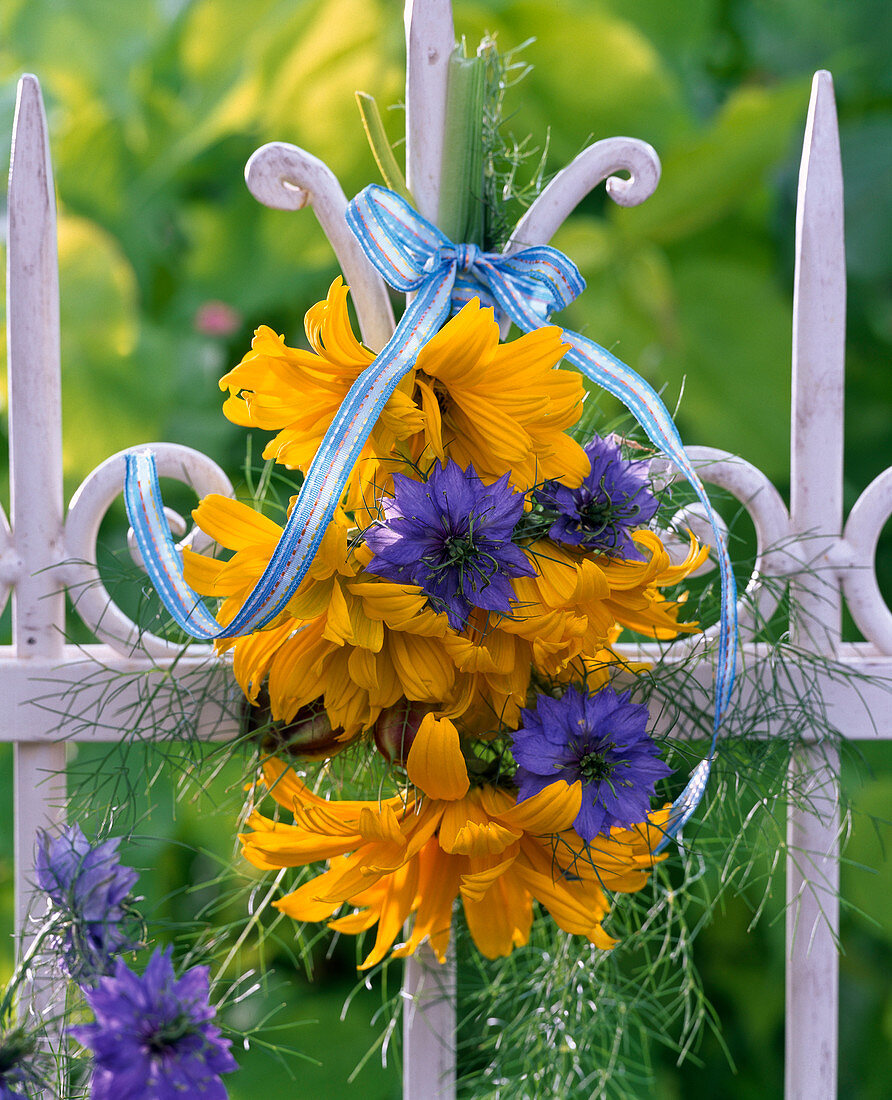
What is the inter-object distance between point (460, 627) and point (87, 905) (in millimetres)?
220

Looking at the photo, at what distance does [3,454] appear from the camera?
1188 mm

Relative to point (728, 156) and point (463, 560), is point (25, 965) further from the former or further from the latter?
point (728, 156)

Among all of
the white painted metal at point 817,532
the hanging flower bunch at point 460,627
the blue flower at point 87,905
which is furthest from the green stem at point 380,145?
the blue flower at point 87,905

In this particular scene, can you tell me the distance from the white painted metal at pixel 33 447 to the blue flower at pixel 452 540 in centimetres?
27

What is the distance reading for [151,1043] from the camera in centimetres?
38

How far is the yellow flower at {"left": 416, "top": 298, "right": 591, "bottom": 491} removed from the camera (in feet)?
1.34

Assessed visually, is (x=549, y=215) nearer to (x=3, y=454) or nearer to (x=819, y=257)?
(x=819, y=257)

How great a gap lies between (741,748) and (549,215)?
33 centimetres

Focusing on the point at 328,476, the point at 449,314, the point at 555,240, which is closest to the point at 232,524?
the point at 328,476

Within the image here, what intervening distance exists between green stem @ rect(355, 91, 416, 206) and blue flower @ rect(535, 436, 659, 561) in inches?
7.3

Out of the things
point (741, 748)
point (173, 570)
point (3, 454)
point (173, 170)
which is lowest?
point (741, 748)

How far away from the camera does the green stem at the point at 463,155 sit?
1.63 feet

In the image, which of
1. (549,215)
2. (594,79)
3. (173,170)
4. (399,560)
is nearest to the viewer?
(399,560)

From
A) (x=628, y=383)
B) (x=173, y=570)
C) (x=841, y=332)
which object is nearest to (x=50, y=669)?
(x=173, y=570)
